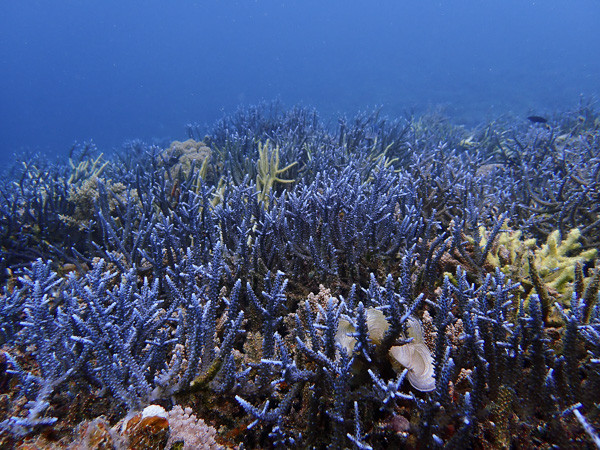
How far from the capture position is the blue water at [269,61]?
3603cm

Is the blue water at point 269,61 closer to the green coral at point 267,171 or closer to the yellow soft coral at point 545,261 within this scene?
the green coral at point 267,171

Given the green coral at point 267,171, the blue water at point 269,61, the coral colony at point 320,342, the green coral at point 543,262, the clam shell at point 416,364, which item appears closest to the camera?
the coral colony at point 320,342

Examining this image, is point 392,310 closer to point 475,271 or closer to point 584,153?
point 475,271

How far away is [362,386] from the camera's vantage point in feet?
4.58

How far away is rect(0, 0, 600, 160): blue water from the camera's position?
3603 cm

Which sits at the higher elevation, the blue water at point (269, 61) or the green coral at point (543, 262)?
the blue water at point (269, 61)

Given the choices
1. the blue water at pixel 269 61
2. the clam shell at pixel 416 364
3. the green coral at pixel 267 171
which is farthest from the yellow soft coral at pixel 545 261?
the blue water at pixel 269 61

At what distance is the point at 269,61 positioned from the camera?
293ft

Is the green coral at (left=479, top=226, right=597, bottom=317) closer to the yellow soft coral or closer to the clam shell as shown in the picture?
the yellow soft coral

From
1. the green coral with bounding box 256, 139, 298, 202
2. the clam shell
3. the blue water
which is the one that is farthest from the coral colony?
the blue water

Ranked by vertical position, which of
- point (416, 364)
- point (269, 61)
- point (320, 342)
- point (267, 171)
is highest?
point (269, 61)

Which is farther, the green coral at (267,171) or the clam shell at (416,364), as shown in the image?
the green coral at (267,171)

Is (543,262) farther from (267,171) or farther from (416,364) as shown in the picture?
(267,171)

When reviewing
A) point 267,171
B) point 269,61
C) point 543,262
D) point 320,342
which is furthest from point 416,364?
point 269,61
